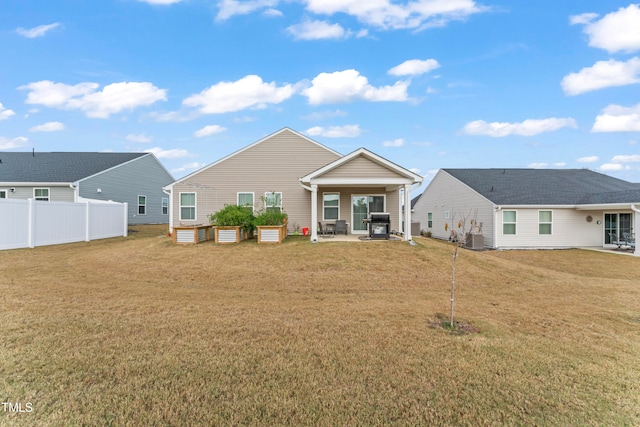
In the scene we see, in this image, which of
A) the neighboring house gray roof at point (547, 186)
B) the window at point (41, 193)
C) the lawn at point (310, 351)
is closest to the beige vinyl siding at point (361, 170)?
the lawn at point (310, 351)

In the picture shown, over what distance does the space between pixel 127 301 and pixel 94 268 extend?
4661mm

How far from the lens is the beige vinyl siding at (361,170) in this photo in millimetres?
13422

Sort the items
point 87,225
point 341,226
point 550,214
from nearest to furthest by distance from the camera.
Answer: point 87,225 → point 341,226 → point 550,214

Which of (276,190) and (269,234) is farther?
(276,190)

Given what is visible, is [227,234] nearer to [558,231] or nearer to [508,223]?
[508,223]

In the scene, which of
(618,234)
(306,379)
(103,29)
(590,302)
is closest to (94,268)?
(306,379)

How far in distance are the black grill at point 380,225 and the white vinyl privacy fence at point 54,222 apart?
45.9 feet

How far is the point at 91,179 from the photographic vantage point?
21562 millimetres

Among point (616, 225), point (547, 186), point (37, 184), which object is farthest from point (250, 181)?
point (616, 225)

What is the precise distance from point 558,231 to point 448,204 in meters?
6.84

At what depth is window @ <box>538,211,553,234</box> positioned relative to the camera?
17766 mm

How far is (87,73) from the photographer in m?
15.0

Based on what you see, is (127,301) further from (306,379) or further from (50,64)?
(50,64)

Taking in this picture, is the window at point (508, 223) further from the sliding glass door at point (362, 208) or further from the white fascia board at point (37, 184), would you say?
the white fascia board at point (37, 184)
